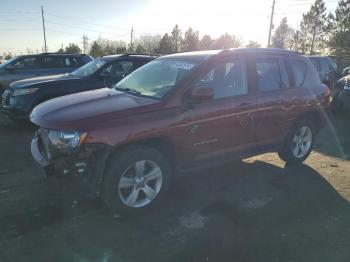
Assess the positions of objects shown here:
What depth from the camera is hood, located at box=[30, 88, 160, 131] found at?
362cm

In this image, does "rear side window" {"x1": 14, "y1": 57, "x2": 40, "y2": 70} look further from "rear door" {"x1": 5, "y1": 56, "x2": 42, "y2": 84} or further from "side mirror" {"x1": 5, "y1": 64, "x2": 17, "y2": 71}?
"side mirror" {"x1": 5, "y1": 64, "x2": 17, "y2": 71}

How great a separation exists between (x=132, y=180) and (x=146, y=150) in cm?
38

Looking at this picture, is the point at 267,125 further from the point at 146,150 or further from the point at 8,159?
the point at 8,159

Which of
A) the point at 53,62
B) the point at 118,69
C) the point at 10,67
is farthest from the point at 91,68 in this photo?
the point at 10,67

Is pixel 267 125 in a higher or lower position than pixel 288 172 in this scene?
higher

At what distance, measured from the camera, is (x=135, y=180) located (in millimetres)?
3934

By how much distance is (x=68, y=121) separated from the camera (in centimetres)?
364

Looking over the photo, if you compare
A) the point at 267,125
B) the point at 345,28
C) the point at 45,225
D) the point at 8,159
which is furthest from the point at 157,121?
the point at 345,28

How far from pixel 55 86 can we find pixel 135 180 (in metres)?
4.57

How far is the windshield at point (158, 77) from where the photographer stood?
4375 mm

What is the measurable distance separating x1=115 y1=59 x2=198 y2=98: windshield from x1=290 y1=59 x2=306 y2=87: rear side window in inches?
76.8

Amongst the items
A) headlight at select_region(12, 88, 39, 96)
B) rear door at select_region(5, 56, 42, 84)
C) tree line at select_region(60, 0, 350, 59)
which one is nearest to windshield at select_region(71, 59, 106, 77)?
headlight at select_region(12, 88, 39, 96)

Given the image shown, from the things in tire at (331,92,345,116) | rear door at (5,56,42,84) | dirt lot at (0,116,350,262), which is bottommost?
dirt lot at (0,116,350,262)

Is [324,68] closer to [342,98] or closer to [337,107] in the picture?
[337,107]
